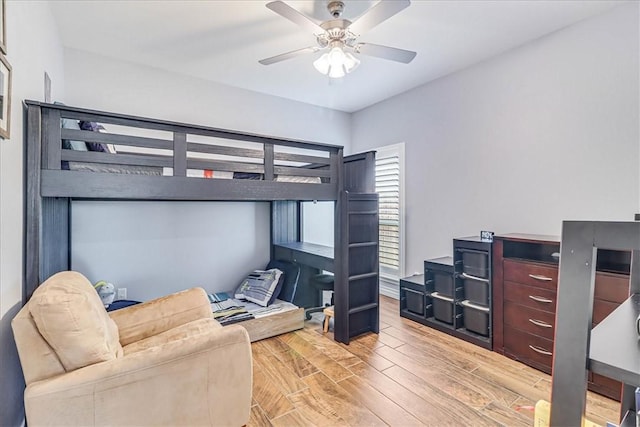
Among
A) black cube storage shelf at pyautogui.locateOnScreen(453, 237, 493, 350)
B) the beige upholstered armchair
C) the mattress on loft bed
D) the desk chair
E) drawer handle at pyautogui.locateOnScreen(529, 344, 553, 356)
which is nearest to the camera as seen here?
the beige upholstered armchair

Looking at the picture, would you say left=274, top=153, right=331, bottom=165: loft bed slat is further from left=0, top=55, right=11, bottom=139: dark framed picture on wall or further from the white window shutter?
the white window shutter

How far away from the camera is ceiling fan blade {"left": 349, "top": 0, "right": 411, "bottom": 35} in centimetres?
173

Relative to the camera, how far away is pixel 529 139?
2836 millimetres

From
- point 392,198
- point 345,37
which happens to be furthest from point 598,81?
point 392,198

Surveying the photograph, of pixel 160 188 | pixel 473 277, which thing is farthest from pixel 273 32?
pixel 473 277

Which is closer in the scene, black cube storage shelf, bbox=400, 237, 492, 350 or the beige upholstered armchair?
the beige upholstered armchair

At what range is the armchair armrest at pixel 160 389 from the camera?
1.26 meters

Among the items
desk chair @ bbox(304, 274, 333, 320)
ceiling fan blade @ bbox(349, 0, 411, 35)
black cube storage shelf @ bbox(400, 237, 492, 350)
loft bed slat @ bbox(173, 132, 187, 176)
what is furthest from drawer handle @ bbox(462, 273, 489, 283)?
loft bed slat @ bbox(173, 132, 187, 176)

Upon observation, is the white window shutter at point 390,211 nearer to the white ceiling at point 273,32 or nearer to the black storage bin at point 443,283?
the black storage bin at point 443,283

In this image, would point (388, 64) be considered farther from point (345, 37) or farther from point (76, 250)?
point (76, 250)

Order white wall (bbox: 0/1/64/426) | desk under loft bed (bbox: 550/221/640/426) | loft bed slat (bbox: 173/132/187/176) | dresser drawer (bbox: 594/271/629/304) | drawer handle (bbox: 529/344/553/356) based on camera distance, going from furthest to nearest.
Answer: drawer handle (bbox: 529/344/553/356)
loft bed slat (bbox: 173/132/187/176)
dresser drawer (bbox: 594/271/629/304)
white wall (bbox: 0/1/64/426)
desk under loft bed (bbox: 550/221/640/426)

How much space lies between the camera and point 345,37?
212 centimetres

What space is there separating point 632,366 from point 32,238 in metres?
2.40

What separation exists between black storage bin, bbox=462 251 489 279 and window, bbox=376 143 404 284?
117cm
